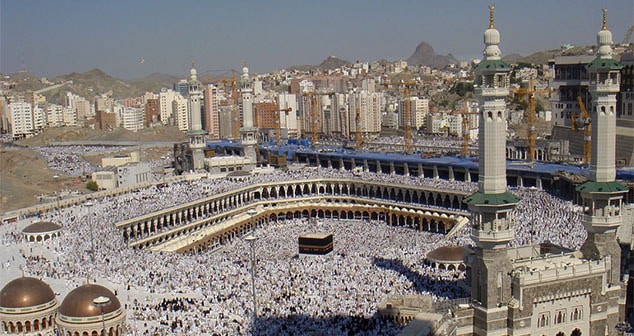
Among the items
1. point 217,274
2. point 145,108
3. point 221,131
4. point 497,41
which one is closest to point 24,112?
point 145,108

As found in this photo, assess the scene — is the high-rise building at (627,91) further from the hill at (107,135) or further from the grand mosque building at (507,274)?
the hill at (107,135)

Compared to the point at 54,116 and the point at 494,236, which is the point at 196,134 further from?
the point at 54,116

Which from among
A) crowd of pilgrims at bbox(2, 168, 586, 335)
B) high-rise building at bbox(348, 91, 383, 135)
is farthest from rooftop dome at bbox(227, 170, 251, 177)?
high-rise building at bbox(348, 91, 383, 135)

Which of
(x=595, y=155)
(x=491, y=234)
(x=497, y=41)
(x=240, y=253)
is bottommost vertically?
(x=240, y=253)

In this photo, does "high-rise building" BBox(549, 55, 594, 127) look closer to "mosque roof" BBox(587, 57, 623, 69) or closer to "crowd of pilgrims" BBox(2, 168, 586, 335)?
"crowd of pilgrims" BBox(2, 168, 586, 335)

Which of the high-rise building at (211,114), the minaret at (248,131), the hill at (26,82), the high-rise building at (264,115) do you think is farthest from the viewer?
the hill at (26,82)

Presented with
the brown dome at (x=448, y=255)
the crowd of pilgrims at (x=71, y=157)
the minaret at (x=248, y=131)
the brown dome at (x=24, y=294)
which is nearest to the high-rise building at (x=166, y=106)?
the crowd of pilgrims at (x=71, y=157)

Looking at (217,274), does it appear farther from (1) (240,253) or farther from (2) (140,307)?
(1) (240,253)
